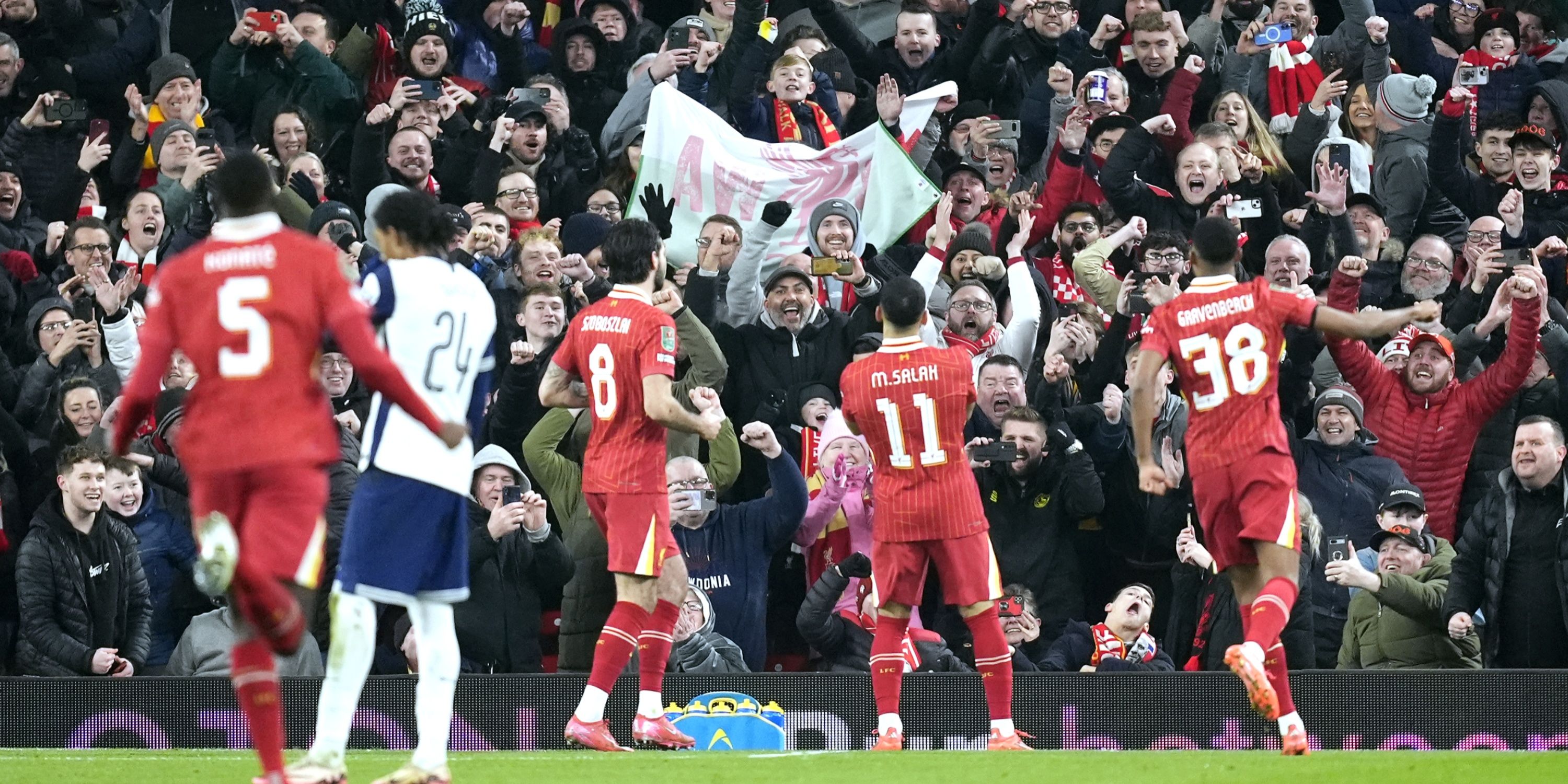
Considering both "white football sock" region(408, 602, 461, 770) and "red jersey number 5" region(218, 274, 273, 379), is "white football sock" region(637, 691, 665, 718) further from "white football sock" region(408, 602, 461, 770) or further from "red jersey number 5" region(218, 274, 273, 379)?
"red jersey number 5" region(218, 274, 273, 379)

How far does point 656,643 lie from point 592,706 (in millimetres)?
416

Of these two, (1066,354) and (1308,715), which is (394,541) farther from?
(1066,354)

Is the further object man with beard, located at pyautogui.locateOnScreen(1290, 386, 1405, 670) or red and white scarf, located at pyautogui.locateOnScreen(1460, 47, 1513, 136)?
red and white scarf, located at pyautogui.locateOnScreen(1460, 47, 1513, 136)

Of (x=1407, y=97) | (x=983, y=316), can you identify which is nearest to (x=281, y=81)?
(x=983, y=316)

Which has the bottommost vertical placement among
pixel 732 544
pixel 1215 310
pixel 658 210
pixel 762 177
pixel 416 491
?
pixel 416 491

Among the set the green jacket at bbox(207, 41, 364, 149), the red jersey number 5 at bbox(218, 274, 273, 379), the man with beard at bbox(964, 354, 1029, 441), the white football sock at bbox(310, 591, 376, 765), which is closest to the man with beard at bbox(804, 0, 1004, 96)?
the green jacket at bbox(207, 41, 364, 149)

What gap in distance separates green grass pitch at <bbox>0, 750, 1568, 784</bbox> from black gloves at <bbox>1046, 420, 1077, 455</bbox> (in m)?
2.49

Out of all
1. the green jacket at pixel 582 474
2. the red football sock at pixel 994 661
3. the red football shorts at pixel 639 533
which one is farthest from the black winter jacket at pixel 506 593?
the red football sock at pixel 994 661

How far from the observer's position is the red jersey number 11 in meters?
9.30

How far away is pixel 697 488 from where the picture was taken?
1091 centimetres

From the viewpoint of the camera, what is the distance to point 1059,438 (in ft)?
37.1

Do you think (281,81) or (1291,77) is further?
(1291,77)

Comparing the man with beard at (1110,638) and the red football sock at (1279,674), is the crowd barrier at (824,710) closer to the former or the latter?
the man with beard at (1110,638)

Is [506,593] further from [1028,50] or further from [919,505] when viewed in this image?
[1028,50]
